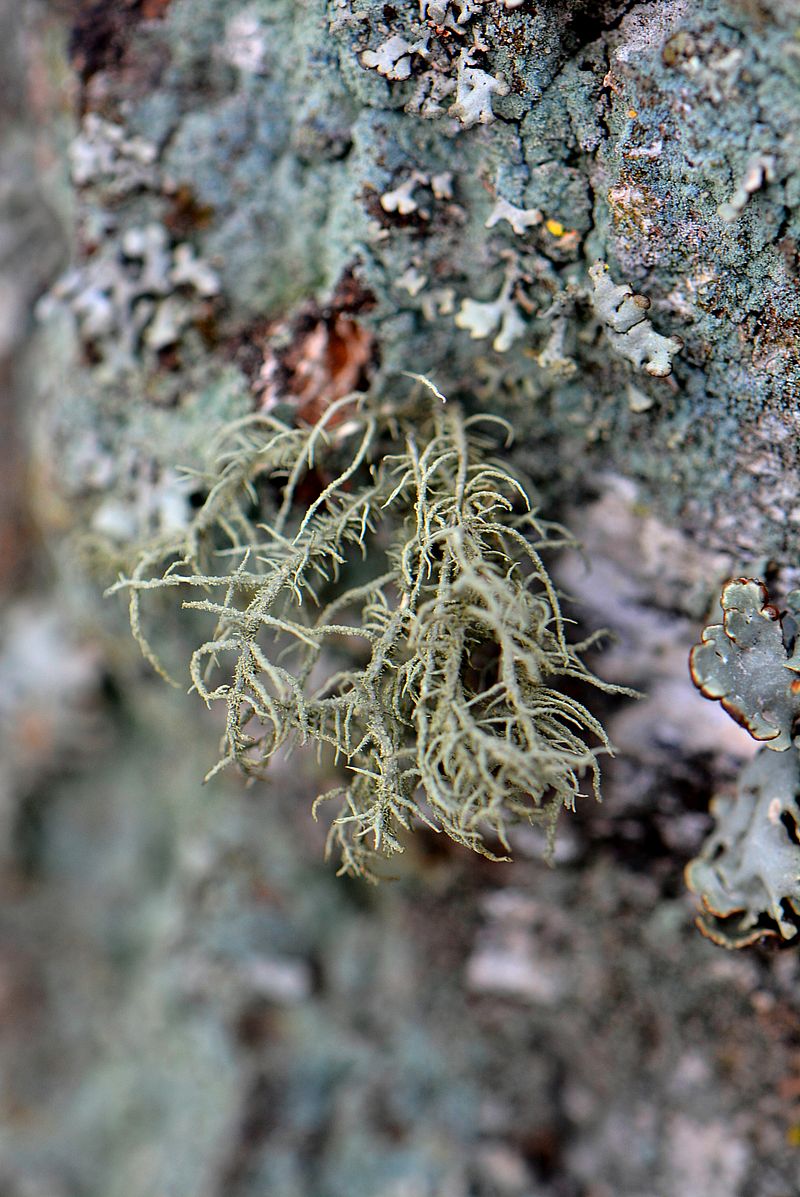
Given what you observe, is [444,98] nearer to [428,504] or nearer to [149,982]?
[428,504]

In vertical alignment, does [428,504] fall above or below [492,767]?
above

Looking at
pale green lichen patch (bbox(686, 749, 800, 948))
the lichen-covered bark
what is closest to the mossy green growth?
the lichen-covered bark

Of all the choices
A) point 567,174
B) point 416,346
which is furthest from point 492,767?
point 567,174

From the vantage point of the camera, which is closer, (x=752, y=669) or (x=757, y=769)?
(x=752, y=669)

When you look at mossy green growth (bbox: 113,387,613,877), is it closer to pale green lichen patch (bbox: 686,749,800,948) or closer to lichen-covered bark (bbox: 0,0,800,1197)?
lichen-covered bark (bbox: 0,0,800,1197)

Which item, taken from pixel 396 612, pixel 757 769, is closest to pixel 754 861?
pixel 757 769

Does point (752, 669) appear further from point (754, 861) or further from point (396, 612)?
point (396, 612)
